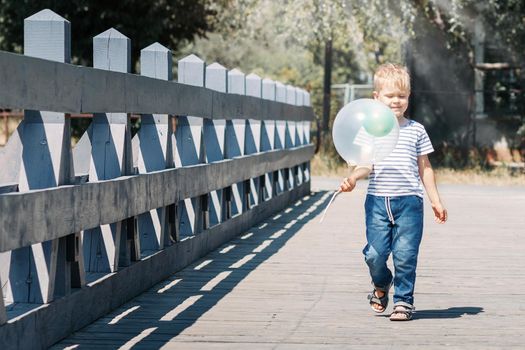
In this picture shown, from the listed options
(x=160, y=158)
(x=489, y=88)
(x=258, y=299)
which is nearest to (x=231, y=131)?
(x=160, y=158)

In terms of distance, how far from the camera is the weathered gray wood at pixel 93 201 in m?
5.73

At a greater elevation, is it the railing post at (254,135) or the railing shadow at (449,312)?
the railing post at (254,135)

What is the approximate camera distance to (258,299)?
860cm

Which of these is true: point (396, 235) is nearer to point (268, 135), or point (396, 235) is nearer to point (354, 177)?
point (354, 177)

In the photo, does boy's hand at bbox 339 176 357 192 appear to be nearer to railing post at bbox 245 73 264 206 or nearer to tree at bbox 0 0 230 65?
railing post at bbox 245 73 264 206

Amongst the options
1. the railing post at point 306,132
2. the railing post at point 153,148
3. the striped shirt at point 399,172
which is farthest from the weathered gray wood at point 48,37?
the railing post at point 306,132

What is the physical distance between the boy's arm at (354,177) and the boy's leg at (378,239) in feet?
1.62

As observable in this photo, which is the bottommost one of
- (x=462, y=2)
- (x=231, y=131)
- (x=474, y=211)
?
(x=474, y=211)

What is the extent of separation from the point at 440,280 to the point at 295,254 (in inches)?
79.5

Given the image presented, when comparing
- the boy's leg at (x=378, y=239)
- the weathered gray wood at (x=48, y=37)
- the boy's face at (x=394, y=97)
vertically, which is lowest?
the boy's leg at (x=378, y=239)

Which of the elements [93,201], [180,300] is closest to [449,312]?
[180,300]

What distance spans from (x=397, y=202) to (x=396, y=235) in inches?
8.2

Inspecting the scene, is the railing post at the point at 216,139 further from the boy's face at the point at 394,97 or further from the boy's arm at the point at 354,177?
the boy's arm at the point at 354,177

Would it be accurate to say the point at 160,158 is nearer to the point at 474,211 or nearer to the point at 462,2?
the point at 474,211
